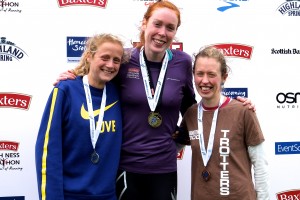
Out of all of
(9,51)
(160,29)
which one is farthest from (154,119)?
(9,51)

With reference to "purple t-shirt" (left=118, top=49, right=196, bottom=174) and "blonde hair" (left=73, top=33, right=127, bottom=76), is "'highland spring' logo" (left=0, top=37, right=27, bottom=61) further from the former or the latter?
"purple t-shirt" (left=118, top=49, right=196, bottom=174)

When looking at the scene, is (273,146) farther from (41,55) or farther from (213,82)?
(41,55)

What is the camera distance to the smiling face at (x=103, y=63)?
5.23 feet

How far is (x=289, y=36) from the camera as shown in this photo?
8.15 ft

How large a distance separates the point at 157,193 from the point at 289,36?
156 cm

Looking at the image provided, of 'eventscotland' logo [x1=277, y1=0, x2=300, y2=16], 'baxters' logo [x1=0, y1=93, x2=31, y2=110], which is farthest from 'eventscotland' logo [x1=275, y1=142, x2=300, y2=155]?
'baxters' logo [x1=0, y1=93, x2=31, y2=110]

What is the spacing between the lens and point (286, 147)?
252 centimetres

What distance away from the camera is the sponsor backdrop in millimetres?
2205

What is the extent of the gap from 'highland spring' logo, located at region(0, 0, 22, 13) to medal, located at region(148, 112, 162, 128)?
1.18 meters

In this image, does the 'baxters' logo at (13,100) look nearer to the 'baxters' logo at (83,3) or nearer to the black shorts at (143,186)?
the 'baxters' logo at (83,3)

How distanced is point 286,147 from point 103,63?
1604 mm

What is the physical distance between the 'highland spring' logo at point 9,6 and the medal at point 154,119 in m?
1.18

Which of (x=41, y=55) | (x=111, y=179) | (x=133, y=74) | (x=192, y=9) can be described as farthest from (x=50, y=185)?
(x=192, y=9)

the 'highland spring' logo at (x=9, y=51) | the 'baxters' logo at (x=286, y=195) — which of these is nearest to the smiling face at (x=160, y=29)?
the 'highland spring' logo at (x=9, y=51)
